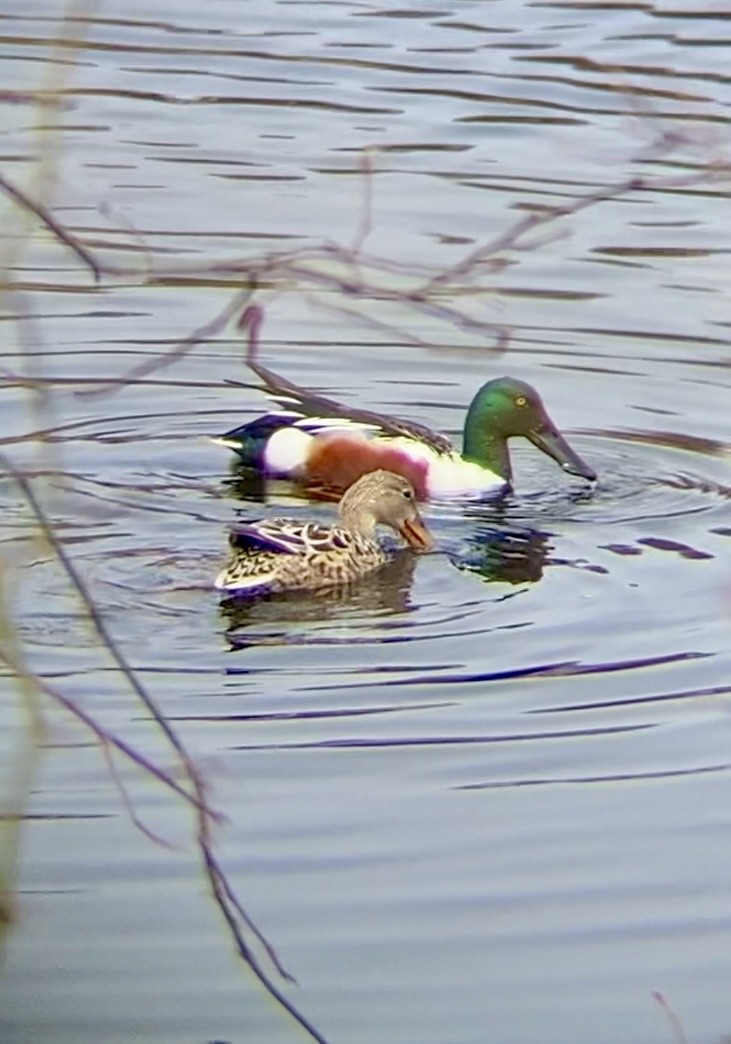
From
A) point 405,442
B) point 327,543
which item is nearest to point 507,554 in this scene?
point 327,543

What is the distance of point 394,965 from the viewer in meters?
5.95

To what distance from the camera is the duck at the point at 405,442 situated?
34.3 feet

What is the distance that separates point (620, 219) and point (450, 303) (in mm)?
2176

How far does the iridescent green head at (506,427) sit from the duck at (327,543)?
0.55 meters

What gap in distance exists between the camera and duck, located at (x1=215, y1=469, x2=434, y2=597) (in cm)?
883

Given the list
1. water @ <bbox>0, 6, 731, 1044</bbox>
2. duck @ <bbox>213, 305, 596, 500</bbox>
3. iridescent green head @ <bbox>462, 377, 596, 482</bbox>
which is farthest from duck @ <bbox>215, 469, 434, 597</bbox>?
iridescent green head @ <bbox>462, 377, 596, 482</bbox>

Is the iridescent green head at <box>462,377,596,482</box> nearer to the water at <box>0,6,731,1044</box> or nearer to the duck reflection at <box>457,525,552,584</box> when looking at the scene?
the water at <box>0,6,731,1044</box>

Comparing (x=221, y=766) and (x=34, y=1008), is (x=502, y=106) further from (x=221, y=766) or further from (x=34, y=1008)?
(x=34, y=1008)

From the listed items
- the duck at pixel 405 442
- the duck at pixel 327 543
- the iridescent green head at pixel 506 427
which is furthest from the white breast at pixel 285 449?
the iridescent green head at pixel 506 427

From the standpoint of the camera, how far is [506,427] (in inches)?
414

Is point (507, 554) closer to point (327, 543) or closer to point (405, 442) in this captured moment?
point (327, 543)

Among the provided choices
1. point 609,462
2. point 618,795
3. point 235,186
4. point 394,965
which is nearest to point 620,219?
point 235,186

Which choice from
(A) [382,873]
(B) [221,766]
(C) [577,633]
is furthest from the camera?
(C) [577,633]

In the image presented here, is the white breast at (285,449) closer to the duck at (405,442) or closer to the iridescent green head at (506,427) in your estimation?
the duck at (405,442)
